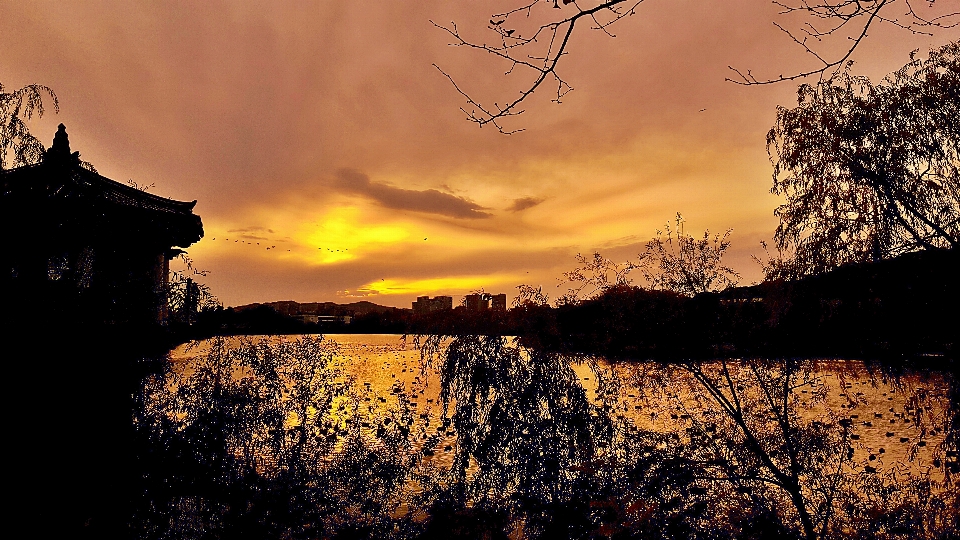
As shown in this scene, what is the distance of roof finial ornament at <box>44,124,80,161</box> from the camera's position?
5.77 metres

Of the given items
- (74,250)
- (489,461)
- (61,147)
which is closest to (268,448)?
(489,461)

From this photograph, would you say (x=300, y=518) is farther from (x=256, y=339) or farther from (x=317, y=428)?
(x=256, y=339)

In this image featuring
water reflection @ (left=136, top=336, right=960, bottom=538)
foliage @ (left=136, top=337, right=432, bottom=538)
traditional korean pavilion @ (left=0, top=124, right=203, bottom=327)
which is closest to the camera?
traditional korean pavilion @ (left=0, top=124, right=203, bottom=327)

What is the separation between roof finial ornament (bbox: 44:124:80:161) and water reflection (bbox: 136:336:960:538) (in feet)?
9.58

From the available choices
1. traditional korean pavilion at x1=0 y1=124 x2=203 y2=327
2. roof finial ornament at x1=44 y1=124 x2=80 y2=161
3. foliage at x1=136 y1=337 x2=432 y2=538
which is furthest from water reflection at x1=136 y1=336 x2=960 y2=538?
roof finial ornament at x1=44 y1=124 x2=80 y2=161

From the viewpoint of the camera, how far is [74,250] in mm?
5746

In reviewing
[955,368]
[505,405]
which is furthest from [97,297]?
[955,368]

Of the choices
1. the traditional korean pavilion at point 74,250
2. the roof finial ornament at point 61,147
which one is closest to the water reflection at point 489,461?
the traditional korean pavilion at point 74,250

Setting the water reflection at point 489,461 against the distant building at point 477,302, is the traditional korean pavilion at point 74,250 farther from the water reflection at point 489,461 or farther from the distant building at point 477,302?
the distant building at point 477,302

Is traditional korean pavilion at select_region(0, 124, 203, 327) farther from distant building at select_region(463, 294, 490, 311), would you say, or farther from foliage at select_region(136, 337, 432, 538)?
distant building at select_region(463, 294, 490, 311)

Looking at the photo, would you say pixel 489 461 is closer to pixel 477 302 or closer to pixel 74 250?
pixel 477 302

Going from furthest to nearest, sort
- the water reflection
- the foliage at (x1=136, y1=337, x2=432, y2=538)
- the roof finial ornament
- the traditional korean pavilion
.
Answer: the water reflection, the foliage at (x1=136, y1=337, x2=432, y2=538), the roof finial ornament, the traditional korean pavilion

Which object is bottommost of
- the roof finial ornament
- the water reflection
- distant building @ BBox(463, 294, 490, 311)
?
the water reflection

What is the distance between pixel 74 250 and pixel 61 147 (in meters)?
1.38
